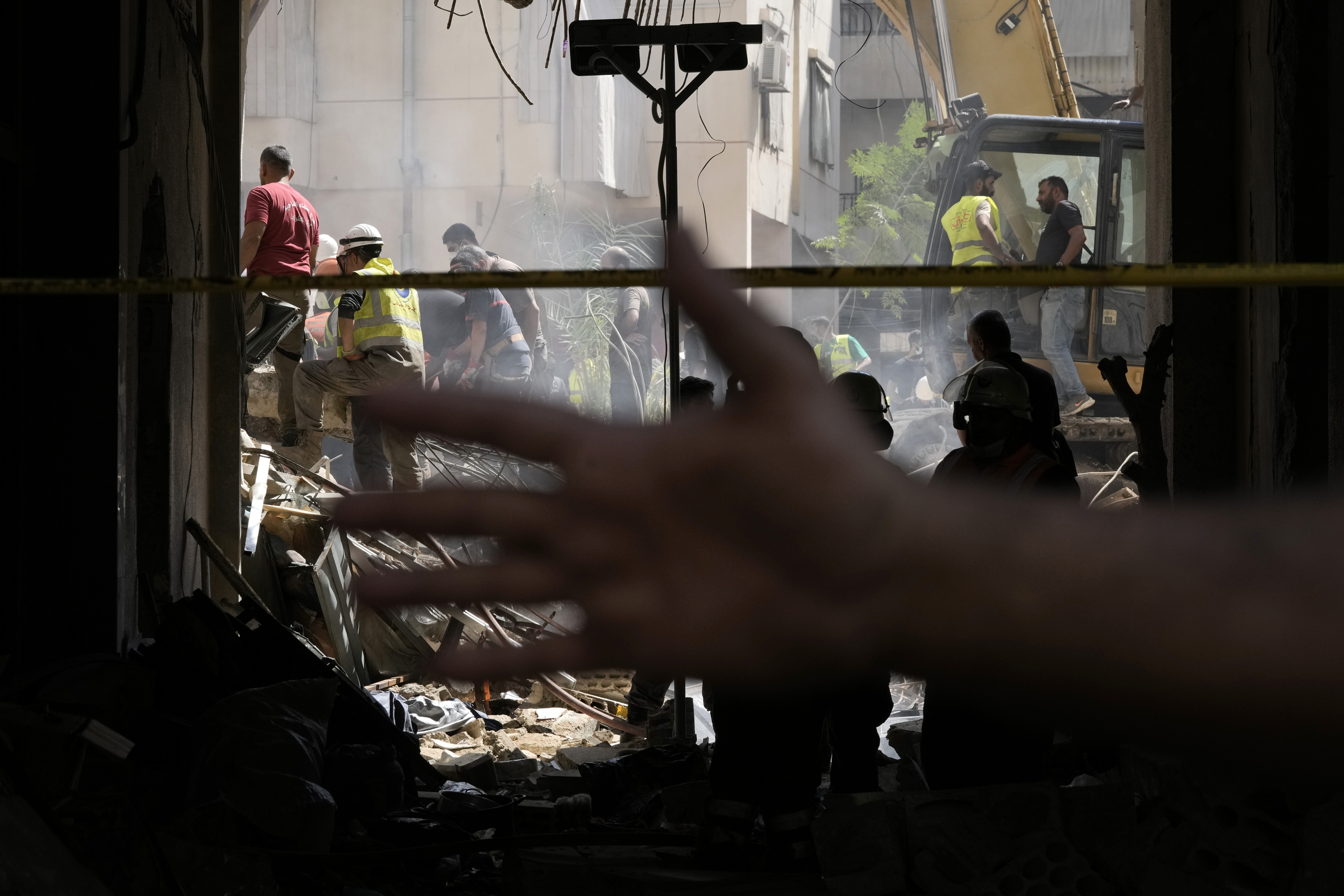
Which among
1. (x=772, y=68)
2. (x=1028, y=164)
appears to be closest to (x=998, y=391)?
(x=1028, y=164)

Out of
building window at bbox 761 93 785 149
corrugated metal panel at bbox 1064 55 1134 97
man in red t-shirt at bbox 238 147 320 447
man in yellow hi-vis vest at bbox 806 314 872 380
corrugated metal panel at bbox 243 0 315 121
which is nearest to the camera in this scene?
man in red t-shirt at bbox 238 147 320 447

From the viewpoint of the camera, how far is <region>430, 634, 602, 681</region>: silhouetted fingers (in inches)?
30.5

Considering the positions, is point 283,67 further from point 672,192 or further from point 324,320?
point 672,192

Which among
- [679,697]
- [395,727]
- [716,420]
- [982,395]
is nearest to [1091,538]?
[716,420]

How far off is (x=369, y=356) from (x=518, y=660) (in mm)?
8428

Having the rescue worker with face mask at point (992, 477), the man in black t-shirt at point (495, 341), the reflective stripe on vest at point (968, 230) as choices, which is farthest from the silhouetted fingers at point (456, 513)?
the reflective stripe on vest at point (968, 230)

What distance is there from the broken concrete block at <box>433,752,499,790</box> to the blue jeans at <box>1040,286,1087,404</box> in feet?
22.9

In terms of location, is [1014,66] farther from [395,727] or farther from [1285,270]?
[1285,270]

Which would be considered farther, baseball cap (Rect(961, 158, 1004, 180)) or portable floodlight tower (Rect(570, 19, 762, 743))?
baseball cap (Rect(961, 158, 1004, 180))

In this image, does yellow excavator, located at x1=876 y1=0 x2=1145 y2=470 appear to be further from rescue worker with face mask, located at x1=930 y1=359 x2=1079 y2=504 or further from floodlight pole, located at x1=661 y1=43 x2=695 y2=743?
rescue worker with face mask, located at x1=930 y1=359 x2=1079 y2=504

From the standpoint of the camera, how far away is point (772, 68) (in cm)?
2559

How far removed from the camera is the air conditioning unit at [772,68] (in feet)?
82.7

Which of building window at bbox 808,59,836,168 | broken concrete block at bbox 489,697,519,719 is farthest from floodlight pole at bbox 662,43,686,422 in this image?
building window at bbox 808,59,836,168

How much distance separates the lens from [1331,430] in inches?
134
